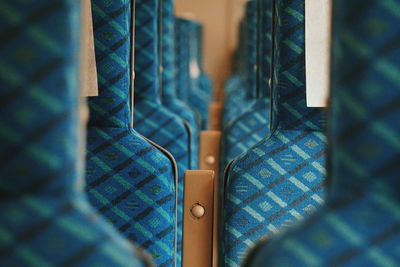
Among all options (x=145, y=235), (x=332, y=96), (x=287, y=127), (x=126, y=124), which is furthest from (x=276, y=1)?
(x=332, y=96)

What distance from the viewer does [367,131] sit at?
0.58 m

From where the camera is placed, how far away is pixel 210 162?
184cm

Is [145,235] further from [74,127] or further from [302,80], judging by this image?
[74,127]

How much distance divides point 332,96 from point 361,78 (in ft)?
0.17

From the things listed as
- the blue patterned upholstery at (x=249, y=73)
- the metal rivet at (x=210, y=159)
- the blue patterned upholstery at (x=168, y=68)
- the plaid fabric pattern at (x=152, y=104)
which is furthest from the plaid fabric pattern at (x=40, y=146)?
the blue patterned upholstery at (x=249, y=73)

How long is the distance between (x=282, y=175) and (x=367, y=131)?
52 cm

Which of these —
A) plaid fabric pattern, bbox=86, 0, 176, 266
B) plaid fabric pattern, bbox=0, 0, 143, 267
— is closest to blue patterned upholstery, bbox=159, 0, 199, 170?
plaid fabric pattern, bbox=86, 0, 176, 266

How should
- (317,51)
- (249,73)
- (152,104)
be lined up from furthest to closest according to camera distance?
1. (249,73)
2. (152,104)
3. (317,51)

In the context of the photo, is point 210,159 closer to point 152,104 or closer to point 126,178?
point 152,104

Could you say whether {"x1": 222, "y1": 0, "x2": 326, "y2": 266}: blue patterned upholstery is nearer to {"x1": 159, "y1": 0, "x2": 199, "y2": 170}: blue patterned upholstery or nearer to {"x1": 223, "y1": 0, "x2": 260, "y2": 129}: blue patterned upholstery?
{"x1": 159, "y1": 0, "x2": 199, "y2": 170}: blue patterned upholstery

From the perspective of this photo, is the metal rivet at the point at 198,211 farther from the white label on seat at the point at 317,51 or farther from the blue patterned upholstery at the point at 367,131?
the blue patterned upholstery at the point at 367,131

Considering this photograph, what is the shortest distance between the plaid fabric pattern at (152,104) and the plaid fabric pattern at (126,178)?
16.2 inches

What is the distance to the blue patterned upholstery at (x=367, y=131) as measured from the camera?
57 centimetres

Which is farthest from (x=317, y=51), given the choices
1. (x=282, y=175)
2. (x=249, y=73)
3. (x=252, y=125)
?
(x=249, y=73)
